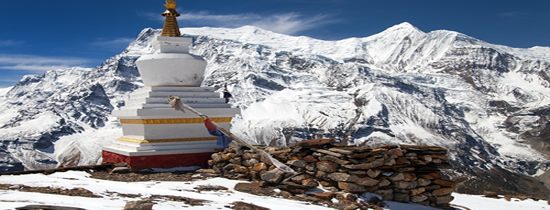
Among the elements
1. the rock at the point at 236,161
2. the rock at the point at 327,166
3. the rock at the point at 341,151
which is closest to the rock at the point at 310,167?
the rock at the point at 327,166

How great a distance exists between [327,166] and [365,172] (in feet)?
2.70

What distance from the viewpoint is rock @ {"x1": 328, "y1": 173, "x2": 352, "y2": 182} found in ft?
41.0

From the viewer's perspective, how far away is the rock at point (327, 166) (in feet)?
41.9

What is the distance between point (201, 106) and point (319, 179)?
511 cm

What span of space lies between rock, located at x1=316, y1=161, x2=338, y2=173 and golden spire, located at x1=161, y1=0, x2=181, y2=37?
7.48 metres

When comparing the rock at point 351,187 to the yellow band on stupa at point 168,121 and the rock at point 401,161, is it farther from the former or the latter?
the yellow band on stupa at point 168,121

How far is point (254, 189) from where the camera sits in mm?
12398

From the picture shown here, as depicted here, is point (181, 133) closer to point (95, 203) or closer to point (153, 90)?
point (153, 90)

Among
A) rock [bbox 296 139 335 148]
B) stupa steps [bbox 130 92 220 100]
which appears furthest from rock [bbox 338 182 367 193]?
stupa steps [bbox 130 92 220 100]

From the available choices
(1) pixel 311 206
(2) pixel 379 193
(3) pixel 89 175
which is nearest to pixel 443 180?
(2) pixel 379 193

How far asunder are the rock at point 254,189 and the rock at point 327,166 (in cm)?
121

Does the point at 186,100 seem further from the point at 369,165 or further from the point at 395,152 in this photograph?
the point at 395,152

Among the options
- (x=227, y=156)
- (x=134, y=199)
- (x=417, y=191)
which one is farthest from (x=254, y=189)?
(x=417, y=191)

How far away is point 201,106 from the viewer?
16.8 meters
